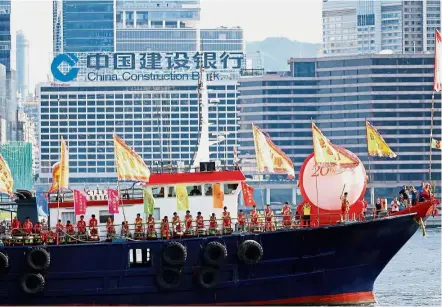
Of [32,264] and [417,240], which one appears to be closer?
[32,264]

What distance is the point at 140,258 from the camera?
175 feet

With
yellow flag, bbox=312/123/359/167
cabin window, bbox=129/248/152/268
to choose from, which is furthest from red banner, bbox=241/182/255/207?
cabin window, bbox=129/248/152/268

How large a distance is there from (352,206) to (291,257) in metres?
3.29

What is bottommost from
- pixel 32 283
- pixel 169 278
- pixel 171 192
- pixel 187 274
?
pixel 32 283

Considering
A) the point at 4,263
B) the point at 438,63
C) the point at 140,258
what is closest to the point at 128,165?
the point at 140,258

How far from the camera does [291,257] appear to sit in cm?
5338

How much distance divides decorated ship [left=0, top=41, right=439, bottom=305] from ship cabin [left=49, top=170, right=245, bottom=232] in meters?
0.03

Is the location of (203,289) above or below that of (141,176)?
below

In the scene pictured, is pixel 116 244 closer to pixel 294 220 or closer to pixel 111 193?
pixel 111 193

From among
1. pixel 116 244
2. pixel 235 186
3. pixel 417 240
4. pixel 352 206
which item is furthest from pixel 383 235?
pixel 417 240

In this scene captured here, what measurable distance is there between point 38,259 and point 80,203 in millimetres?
2605

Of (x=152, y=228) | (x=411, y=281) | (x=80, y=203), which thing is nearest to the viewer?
(x=152, y=228)

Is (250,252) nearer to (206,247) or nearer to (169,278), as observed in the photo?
(206,247)

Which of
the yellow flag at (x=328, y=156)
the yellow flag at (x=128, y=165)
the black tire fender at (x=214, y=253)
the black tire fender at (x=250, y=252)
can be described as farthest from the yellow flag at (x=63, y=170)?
the yellow flag at (x=328, y=156)
